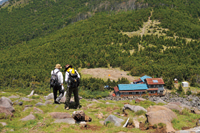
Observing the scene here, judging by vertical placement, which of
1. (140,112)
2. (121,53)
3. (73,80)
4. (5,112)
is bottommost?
(140,112)

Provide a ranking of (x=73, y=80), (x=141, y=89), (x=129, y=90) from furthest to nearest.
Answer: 1. (x=141, y=89)
2. (x=129, y=90)
3. (x=73, y=80)

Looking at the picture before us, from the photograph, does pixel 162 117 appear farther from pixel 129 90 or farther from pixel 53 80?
pixel 129 90

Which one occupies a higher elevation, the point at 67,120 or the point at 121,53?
the point at 121,53

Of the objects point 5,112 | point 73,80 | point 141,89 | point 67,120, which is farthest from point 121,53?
point 5,112

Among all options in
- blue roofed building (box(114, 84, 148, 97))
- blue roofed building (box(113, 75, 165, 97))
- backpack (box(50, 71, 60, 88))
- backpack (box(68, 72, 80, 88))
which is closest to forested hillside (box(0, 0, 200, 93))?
blue roofed building (box(113, 75, 165, 97))

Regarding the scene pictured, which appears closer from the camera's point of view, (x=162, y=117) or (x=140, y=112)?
(x=162, y=117)

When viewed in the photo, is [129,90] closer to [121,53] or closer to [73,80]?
[73,80]

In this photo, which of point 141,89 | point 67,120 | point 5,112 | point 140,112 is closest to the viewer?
point 67,120

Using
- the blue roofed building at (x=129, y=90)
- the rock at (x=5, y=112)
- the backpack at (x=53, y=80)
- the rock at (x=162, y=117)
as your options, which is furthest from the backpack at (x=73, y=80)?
the blue roofed building at (x=129, y=90)

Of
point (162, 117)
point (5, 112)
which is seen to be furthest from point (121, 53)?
point (5, 112)

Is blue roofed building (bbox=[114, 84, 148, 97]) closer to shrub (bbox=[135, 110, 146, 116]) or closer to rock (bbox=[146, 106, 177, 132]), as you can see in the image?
shrub (bbox=[135, 110, 146, 116])

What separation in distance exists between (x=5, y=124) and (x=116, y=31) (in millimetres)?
160444

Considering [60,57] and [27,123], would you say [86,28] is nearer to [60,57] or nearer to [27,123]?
[60,57]

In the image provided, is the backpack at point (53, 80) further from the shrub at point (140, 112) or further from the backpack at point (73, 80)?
the shrub at point (140, 112)
